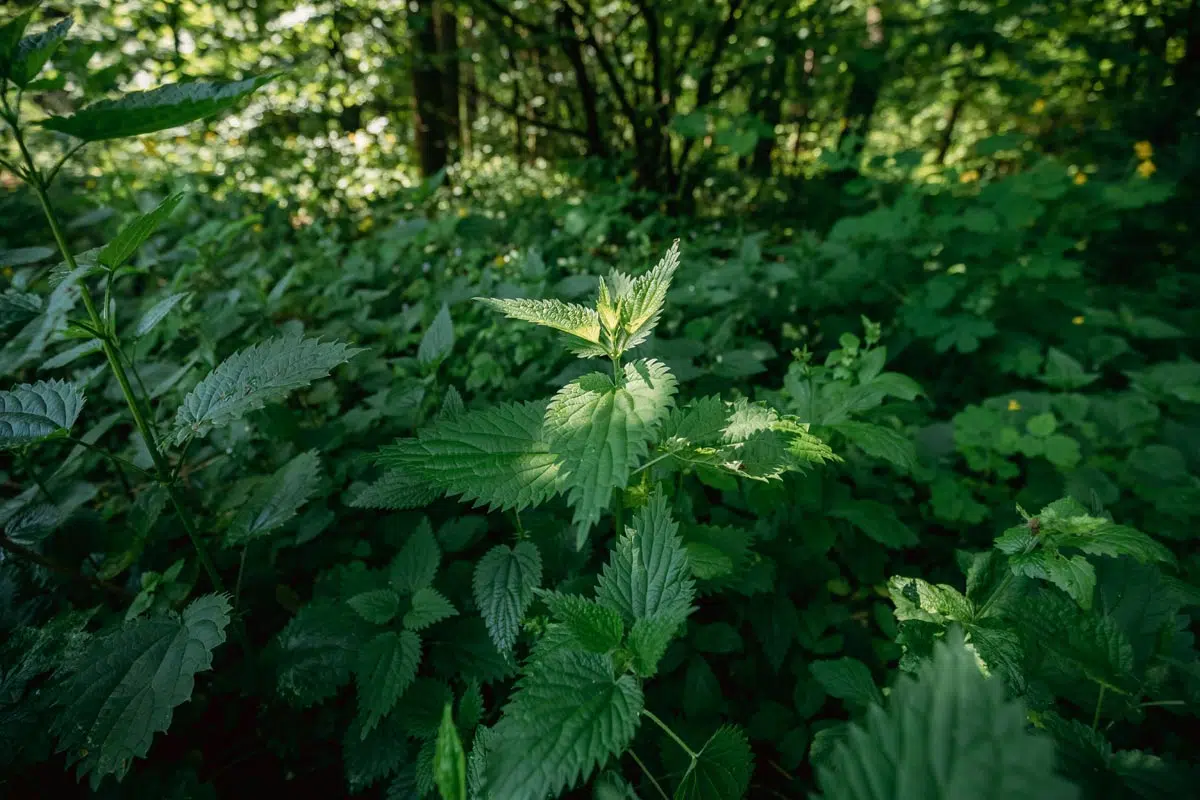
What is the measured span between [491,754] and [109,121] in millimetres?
1143

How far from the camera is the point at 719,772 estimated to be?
3.25ft

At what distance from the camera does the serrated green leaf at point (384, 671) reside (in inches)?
44.1

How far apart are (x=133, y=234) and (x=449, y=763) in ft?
3.42

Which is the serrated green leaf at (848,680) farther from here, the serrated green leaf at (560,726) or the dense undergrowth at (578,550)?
the serrated green leaf at (560,726)

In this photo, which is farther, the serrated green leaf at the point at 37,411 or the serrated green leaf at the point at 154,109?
the serrated green leaf at the point at 37,411

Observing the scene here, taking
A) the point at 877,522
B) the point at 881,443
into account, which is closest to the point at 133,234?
the point at 881,443

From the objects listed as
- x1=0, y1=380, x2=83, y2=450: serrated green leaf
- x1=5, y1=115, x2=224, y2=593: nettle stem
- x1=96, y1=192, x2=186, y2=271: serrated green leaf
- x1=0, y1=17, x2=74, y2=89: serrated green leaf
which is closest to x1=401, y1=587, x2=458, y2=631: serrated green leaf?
x1=5, y1=115, x2=224, y2=593: nettle stem

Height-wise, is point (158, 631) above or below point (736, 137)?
below

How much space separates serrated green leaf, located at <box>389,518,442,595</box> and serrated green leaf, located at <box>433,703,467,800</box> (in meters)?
0.56

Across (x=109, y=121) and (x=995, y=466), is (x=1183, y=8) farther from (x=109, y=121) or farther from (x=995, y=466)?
(x=109, y=121)

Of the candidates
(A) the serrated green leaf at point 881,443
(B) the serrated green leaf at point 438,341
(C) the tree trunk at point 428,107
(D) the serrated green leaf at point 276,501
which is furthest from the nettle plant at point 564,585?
(C) the tree trunk at point 428,107

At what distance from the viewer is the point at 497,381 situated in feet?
6.14

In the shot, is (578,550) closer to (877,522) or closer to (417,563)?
(417,563)

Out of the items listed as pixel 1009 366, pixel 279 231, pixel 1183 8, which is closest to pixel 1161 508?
pixel 1009 366
